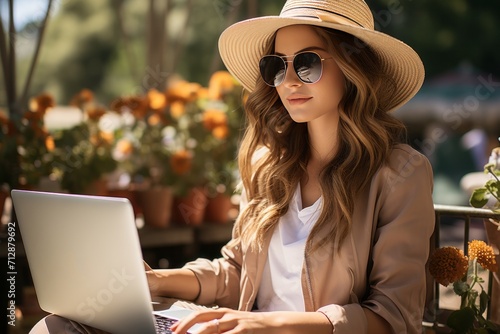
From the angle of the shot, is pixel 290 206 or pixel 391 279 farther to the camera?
pixel 290 206

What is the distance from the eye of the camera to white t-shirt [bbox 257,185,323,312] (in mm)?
1975

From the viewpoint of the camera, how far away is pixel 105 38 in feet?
55.8

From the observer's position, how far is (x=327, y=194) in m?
1.97

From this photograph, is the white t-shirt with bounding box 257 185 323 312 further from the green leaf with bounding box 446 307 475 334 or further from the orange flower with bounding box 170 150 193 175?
the orange flower with bounding box 170 150 193 175

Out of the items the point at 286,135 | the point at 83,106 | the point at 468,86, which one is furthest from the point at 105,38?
the point at 286,135

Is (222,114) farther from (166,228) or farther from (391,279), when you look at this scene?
(391,279)

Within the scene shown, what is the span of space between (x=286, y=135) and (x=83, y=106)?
6.97 feet

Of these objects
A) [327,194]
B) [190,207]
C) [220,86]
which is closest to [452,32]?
[220,86]

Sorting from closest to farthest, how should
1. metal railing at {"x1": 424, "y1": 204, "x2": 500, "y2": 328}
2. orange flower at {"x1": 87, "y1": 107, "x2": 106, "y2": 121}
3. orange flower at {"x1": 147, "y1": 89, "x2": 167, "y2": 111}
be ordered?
metal railing at {"x1": 424, "y1": 204, "x2": 500, "y2": 328} < orange flower at {"x1": 87, "y1": 107, "x2": 106, "y2": 121} < orange flower at {"x1": 147, "y1": 89, "x2": 167, "y2": 111}

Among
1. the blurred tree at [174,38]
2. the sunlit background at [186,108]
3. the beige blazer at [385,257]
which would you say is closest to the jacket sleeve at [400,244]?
the beige blazer at [385,257]

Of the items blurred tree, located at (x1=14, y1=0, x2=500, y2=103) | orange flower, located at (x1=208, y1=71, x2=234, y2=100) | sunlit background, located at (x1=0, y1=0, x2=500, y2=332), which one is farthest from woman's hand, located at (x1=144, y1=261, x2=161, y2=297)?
blurred tree, located at (x1=14, y1=0, x2=500, y2=103)

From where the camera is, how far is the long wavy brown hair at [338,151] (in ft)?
6.36

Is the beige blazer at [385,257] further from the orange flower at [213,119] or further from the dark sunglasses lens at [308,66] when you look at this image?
the orange flower at [213,119]

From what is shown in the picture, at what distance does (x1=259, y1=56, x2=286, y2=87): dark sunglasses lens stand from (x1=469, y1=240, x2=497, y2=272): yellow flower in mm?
692
